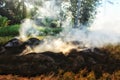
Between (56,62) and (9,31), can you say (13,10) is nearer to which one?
(9,31)

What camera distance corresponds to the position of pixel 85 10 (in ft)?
67.9

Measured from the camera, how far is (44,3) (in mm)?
23578

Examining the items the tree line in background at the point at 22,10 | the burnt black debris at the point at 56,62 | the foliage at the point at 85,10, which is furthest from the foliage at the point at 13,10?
the burnt black debris at the point at 56,62

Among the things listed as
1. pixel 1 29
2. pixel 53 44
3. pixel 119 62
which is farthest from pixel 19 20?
pixel 119 62

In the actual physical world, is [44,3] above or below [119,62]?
above

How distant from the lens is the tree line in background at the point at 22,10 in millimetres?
20562

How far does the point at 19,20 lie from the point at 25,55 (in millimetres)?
13182

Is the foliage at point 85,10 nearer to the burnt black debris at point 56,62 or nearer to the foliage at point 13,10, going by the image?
the foliage at point 13,10

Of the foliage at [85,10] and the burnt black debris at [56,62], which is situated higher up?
the foliage at [85,10]

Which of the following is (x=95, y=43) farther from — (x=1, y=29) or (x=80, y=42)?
(x=1, y=29)

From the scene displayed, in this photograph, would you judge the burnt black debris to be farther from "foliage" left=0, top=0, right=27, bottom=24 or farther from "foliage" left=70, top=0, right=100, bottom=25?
"foliage" left=0, top=0, right=27, bottom=24

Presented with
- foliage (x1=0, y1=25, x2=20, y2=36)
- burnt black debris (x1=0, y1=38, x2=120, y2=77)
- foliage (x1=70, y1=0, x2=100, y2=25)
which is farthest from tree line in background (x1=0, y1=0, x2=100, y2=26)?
burnt black debris (x1=0, y1=38, x2=120, y2=77)

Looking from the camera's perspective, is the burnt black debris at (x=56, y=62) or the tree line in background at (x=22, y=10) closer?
the burnt black debris at (x=56, y=62)

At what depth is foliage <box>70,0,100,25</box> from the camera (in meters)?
20.3
